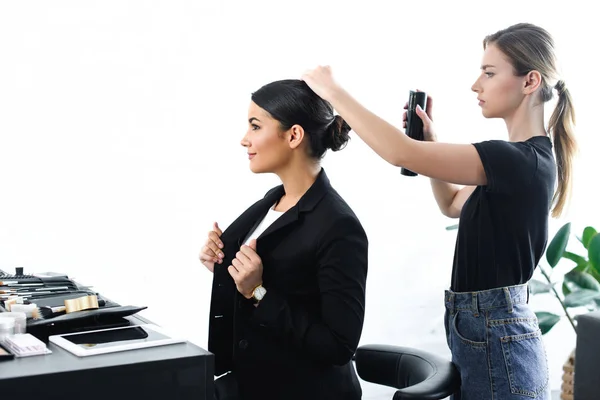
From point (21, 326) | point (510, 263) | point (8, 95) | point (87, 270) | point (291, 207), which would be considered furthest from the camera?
point (87, 270)

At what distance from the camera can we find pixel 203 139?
10.2 feet

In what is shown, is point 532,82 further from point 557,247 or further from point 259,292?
point 557,247

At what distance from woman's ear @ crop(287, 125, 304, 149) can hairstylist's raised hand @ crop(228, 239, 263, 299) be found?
0.28 m

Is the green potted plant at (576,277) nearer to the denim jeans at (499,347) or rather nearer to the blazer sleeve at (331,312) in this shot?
the denim jeans at (499,347)

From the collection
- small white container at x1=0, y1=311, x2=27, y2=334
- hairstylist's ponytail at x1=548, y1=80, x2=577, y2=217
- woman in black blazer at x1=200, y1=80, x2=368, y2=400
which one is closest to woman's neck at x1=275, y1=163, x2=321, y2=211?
woman in black blazer at x1=200, y1=80, x2=368, y2=400

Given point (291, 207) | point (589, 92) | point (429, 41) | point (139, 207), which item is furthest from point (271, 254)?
point (589, 92)

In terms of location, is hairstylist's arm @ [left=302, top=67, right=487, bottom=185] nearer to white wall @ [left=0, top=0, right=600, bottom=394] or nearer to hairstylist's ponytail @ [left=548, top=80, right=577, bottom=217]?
hairstylist's ponytail @ [left=548, top=80, right=577, bottom=217]

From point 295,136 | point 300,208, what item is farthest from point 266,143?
point 300,208

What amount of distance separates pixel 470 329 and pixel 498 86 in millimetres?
571

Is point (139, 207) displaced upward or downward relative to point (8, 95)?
downward

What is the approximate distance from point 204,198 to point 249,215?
129 cm

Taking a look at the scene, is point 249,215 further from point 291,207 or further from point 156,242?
point 156,242

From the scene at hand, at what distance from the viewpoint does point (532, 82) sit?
5.65ft

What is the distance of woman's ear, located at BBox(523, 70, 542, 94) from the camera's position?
1.71 metres
